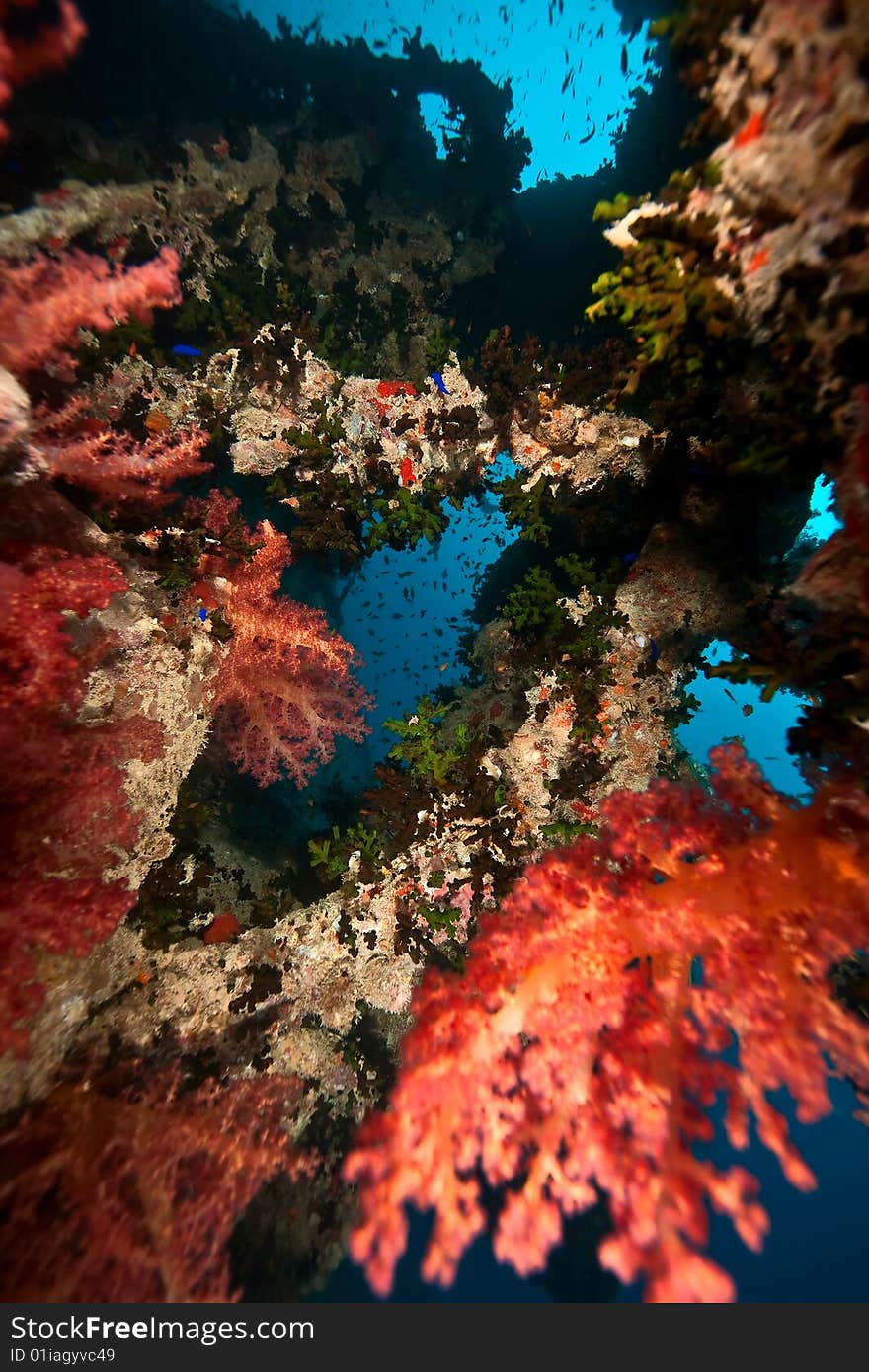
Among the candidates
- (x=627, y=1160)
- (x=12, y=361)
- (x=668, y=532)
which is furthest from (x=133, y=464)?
(x=627, y=1160)

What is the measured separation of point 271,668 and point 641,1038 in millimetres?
5652

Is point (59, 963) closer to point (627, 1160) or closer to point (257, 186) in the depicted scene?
point (627, 1160)

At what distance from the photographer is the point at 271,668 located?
23.1 feet

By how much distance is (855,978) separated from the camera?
5.75 meters

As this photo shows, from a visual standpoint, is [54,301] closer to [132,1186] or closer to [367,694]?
[367,694]

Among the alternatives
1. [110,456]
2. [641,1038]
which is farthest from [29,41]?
[641,1038]

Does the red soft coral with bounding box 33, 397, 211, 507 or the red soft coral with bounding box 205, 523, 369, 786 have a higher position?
the red soft coral with bounding box 33, 397, 211, 507

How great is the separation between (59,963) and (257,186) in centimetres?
1309

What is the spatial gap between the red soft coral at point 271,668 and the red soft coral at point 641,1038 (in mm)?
3535

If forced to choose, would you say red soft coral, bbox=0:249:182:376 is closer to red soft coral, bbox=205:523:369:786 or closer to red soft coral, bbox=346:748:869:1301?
red soft coral, bbox=205:523:369:786

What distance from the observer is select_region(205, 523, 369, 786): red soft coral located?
690cm

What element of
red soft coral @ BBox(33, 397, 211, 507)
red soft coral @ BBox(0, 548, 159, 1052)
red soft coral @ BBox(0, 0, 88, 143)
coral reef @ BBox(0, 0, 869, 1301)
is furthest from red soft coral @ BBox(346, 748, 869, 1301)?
red soft coral @ BBox(0, 0, 88, 143)

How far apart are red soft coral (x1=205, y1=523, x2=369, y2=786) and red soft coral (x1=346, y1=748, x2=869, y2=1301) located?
3.54 meters

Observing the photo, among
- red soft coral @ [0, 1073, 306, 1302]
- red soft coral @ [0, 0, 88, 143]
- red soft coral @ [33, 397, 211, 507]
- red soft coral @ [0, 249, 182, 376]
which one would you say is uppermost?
red soft coral @ [0, 0, 88, 143]
